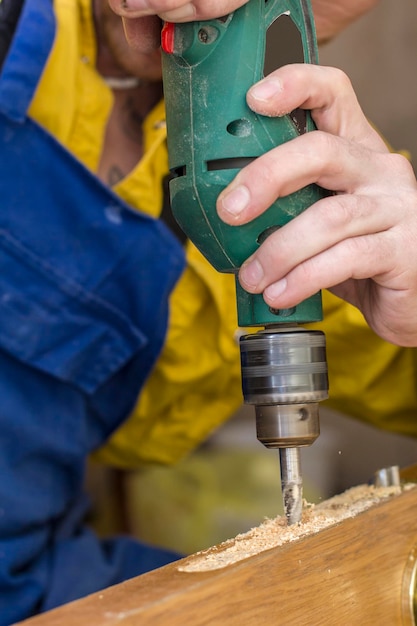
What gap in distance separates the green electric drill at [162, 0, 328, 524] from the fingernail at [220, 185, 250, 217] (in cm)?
1

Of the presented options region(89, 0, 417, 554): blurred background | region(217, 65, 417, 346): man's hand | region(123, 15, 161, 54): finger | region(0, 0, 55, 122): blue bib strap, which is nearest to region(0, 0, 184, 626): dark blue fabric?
region(0, 0, 55, 122): blue bib strap

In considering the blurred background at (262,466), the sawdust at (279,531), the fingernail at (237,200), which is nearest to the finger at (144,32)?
the fingernail at (237,200)

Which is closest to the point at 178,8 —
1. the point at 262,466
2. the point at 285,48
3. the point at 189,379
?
the point at 285,48

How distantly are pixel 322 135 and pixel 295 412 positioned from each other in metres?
0.21

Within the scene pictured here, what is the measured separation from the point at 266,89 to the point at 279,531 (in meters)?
0.33

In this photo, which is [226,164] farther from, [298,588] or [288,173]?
[298,588]

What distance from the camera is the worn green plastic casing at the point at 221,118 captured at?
21.7 inches

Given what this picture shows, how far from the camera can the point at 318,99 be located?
60 centimetres

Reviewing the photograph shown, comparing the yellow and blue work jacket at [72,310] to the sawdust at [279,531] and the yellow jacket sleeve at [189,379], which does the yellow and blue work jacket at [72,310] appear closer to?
the yellow jacket sleeve at [189,379]

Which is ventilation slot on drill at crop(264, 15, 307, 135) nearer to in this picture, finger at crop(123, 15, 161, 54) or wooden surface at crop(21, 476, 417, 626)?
finger at crop(123, 15, 161, 54)

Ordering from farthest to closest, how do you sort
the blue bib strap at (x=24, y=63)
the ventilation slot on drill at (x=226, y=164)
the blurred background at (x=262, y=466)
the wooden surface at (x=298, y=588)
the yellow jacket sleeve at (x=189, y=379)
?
the blurred background at (x=262, y=466), the yellow jacket sleeve at (x=189, y=379), the blue bib strap at (x=24, y=63), the ventilation slot on drill at (x=226, y=164), the wooden surface at (x=298, y=588)

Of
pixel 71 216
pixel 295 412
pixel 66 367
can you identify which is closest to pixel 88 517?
pixel 66 367

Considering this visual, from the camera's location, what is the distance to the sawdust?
0.54 metres

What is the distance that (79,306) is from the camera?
0.94 metres
